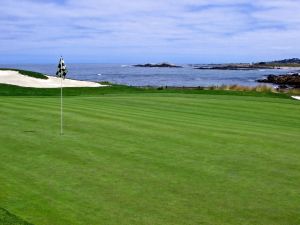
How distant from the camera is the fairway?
5547 mm

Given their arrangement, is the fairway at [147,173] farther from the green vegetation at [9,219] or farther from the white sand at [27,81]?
the white sand at [27,81]

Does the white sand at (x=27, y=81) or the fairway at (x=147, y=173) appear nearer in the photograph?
the fairway at (x=147, y=173)

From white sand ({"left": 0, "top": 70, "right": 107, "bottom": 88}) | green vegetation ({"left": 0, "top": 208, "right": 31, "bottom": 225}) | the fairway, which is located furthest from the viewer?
white sand ({"left": 0, "top": 70, "right": 107, "bottom": 88})

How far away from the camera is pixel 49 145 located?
28.6 feet

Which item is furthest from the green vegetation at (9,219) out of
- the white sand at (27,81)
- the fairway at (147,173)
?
the white sand at (27,81)

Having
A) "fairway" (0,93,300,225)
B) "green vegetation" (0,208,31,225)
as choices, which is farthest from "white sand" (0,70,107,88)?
"green vegetation" (0,208,31,225)

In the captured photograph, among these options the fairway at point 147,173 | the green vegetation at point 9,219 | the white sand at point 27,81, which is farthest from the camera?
the white sand at point 27,81

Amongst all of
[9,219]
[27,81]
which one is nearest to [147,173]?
[9,219]

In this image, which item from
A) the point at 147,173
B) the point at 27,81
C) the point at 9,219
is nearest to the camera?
the point at 9,219

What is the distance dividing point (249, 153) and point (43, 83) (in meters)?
27.8

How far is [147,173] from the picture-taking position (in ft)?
23.1

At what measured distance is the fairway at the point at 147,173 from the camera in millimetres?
5547

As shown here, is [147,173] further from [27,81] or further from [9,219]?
[27,81]

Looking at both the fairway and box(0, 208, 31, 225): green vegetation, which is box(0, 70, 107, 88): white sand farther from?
box(0, 208, 31, 225): green vegetation
